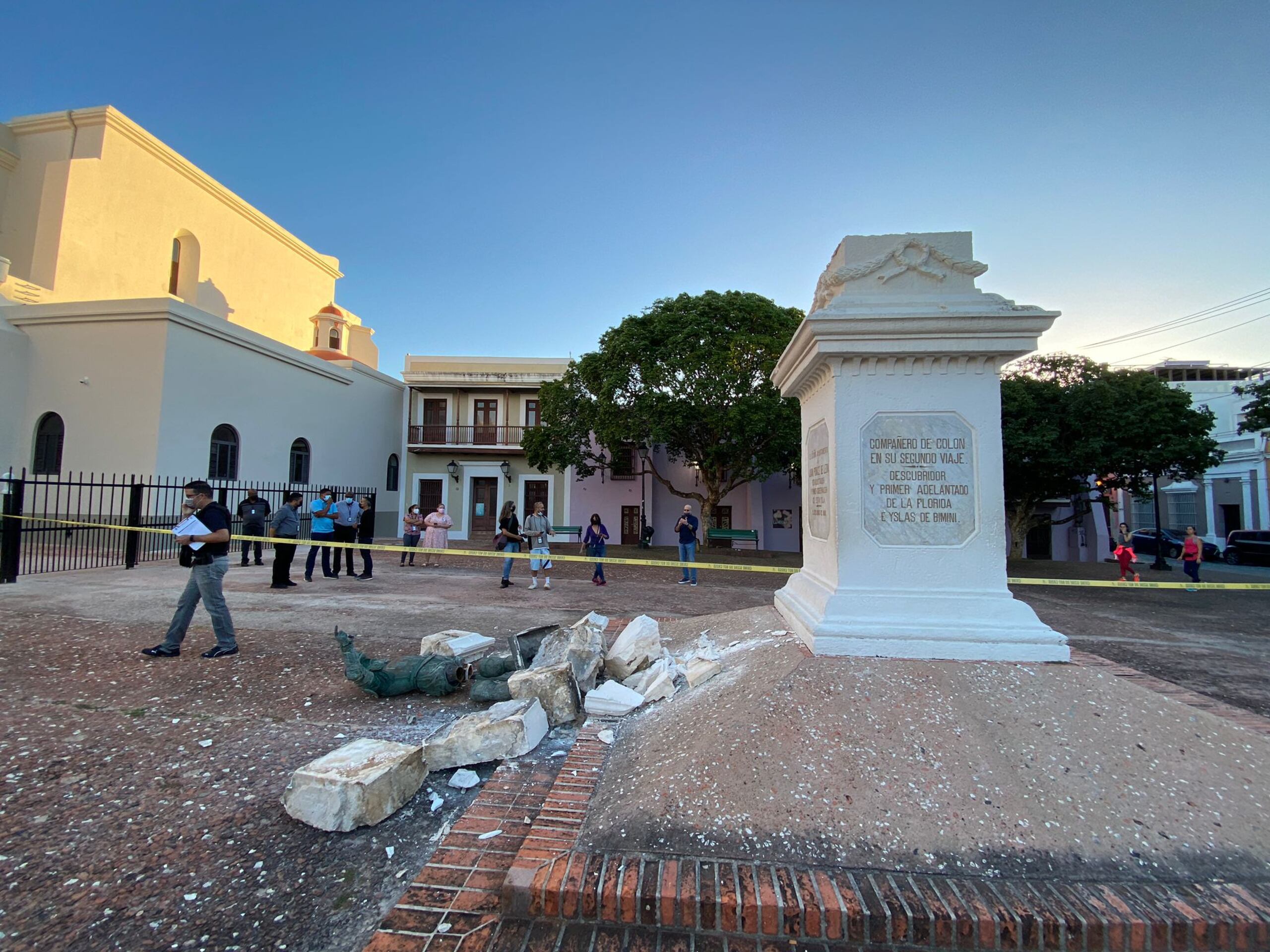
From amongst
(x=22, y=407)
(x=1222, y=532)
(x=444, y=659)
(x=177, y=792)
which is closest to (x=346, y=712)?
(x=444, y=659)

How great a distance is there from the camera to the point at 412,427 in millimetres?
24172

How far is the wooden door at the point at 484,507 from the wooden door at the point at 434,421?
7.56ft

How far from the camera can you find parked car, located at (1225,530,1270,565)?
2205 centimetres

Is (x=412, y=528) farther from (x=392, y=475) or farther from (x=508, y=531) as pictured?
(x=392, y=475)

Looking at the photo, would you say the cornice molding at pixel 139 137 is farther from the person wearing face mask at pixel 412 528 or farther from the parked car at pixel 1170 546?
the parked car at pixel 1170 546

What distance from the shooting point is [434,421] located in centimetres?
2452

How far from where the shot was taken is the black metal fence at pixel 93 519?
27.9 feet

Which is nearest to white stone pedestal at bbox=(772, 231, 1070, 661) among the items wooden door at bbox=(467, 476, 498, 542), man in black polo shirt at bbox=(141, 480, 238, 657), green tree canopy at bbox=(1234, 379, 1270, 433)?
man in black polo shirt at bbox=(141, 480, 238, 657)

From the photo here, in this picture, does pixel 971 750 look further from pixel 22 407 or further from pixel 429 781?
pixel 22 407

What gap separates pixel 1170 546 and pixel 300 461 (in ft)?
120

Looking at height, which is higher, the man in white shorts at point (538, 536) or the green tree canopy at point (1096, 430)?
the green tree canopy at point (1096, 430)

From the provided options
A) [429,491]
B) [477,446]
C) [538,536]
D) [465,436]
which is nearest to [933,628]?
[538,536]

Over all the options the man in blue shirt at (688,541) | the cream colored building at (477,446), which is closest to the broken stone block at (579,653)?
the man in blue shirt at (688,541)

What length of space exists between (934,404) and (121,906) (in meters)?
4.45
